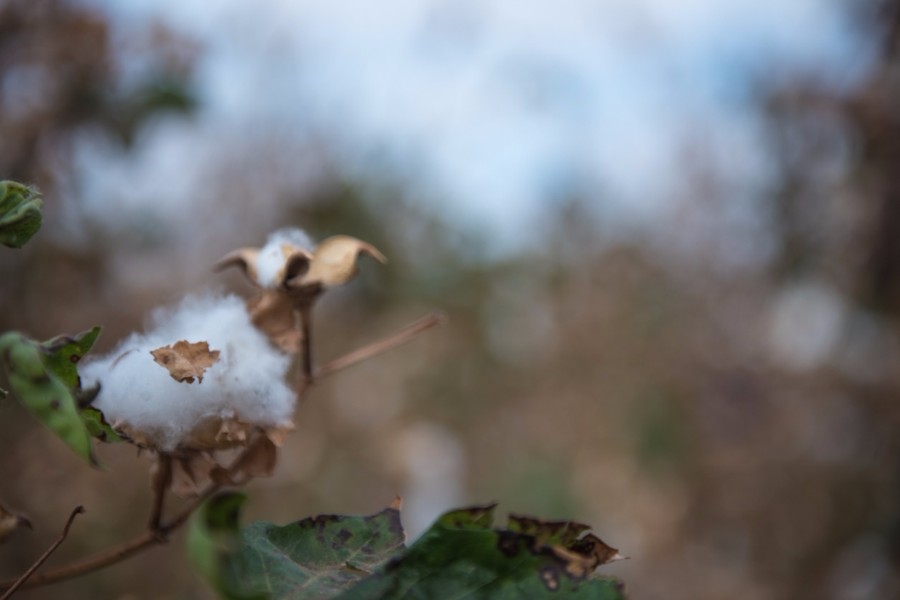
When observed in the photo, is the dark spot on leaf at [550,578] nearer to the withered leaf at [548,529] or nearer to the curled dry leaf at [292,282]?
the withered leaf at [548,529]

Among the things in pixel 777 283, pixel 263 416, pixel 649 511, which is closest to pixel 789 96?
pixel 777 283

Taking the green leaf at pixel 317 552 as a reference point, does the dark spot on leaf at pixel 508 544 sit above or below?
above

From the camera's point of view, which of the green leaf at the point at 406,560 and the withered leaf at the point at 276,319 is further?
the withered leaf at the point at 276,319

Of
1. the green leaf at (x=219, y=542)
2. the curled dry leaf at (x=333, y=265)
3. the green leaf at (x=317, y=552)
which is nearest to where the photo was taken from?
the green leaf at (x=219, y=542)

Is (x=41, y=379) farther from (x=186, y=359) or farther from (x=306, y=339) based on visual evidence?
(x=306, y=339)

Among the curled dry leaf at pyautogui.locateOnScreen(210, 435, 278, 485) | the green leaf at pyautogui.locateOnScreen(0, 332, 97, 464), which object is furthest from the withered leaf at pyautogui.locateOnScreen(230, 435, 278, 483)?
the green leaf at pyautogui.locateOnScreen(0, 332, 97, 464)

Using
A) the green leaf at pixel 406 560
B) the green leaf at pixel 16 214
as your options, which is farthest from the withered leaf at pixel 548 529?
the green leaf at pixel 16 214
